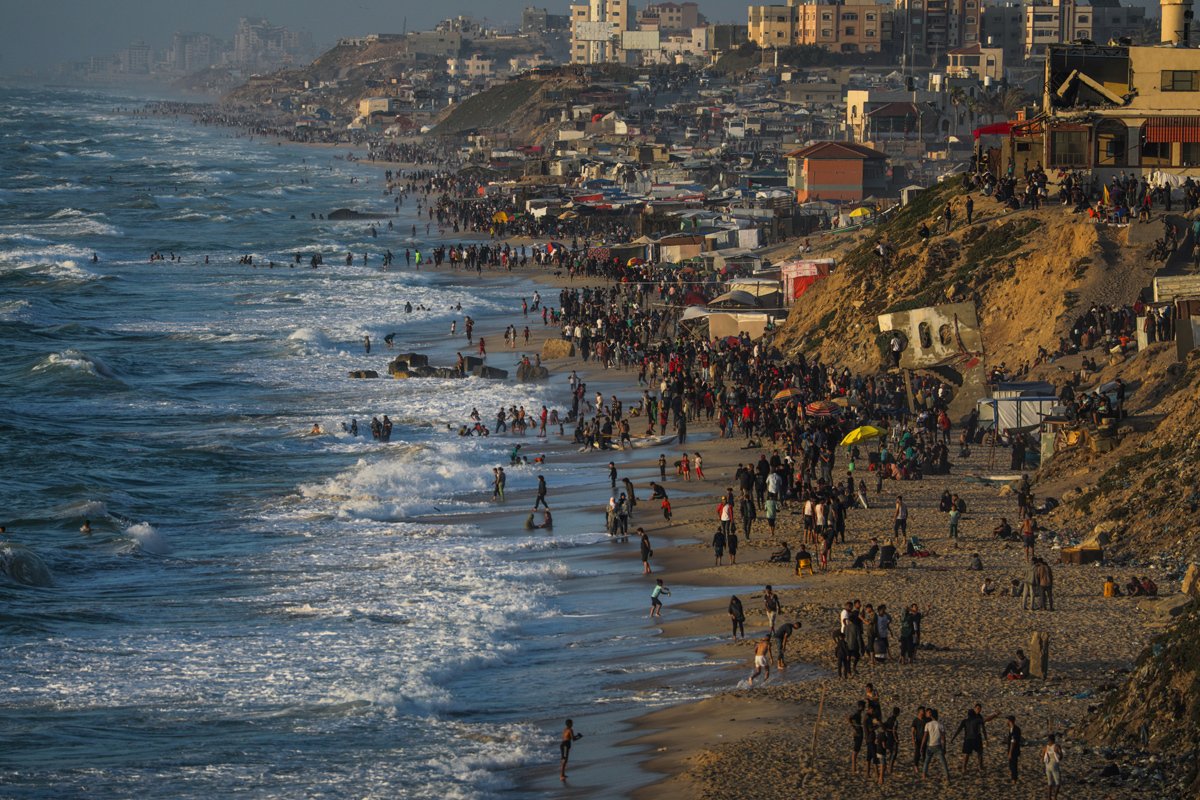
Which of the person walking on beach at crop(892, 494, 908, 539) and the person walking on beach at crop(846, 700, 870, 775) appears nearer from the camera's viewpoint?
the person walking on beach at crop(846, 700, 870, 775)

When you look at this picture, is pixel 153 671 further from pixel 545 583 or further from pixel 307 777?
pixel 545 583

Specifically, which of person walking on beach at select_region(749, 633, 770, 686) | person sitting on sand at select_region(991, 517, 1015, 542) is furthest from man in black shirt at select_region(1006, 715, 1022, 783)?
person sitting on sand at select_region(991, 517, 1015, 542)

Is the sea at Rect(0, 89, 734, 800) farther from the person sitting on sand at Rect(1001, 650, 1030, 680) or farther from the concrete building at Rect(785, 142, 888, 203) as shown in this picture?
the concrete building at Rect(785, 142, 888, 203)

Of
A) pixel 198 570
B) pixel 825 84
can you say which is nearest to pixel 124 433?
pixel 198 570

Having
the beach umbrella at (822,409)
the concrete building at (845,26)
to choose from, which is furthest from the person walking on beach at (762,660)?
the concrete building at (845,26)

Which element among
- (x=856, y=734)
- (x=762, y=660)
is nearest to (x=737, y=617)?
(x=762, y=660)

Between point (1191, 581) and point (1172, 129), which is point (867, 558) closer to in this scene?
point (1191, 581)
